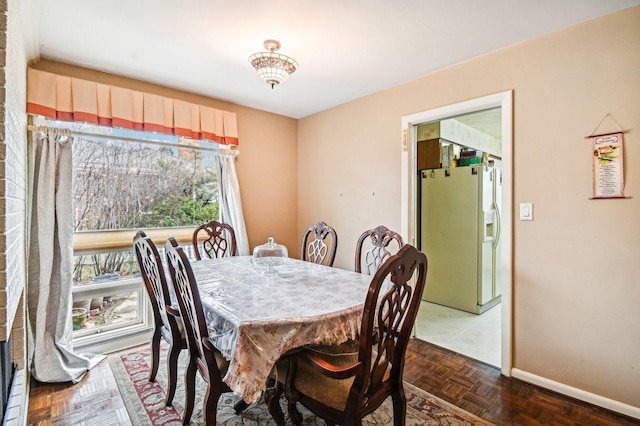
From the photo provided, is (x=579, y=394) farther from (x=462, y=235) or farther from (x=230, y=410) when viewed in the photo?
(x=230, y=410)

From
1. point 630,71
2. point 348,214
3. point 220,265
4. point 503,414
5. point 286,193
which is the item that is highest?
point 630,71

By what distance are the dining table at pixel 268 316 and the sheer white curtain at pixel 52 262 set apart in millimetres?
1215

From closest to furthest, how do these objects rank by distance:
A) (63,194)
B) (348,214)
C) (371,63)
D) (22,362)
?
(22,362) < (63,194) < (371,63) < (348,214)

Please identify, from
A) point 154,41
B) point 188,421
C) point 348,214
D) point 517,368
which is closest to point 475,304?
point 517,368

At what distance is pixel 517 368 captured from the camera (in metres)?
2.25

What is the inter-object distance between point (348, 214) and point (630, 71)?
238 centimetres

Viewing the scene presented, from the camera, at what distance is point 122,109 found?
8.76ft

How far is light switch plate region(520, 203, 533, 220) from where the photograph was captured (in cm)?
218

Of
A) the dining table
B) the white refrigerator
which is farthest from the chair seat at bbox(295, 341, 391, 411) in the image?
the white refrigerator

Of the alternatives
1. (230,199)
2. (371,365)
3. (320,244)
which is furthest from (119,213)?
(371,365)

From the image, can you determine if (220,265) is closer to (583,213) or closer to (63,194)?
(63,194)

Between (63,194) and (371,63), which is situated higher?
(371,63)

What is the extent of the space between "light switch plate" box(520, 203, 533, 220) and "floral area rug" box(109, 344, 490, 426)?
134 cm

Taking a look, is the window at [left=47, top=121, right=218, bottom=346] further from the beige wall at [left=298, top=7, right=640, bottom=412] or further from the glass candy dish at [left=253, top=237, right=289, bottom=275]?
the beige wall at [left=298, top=7, right=640, bottom=412]
